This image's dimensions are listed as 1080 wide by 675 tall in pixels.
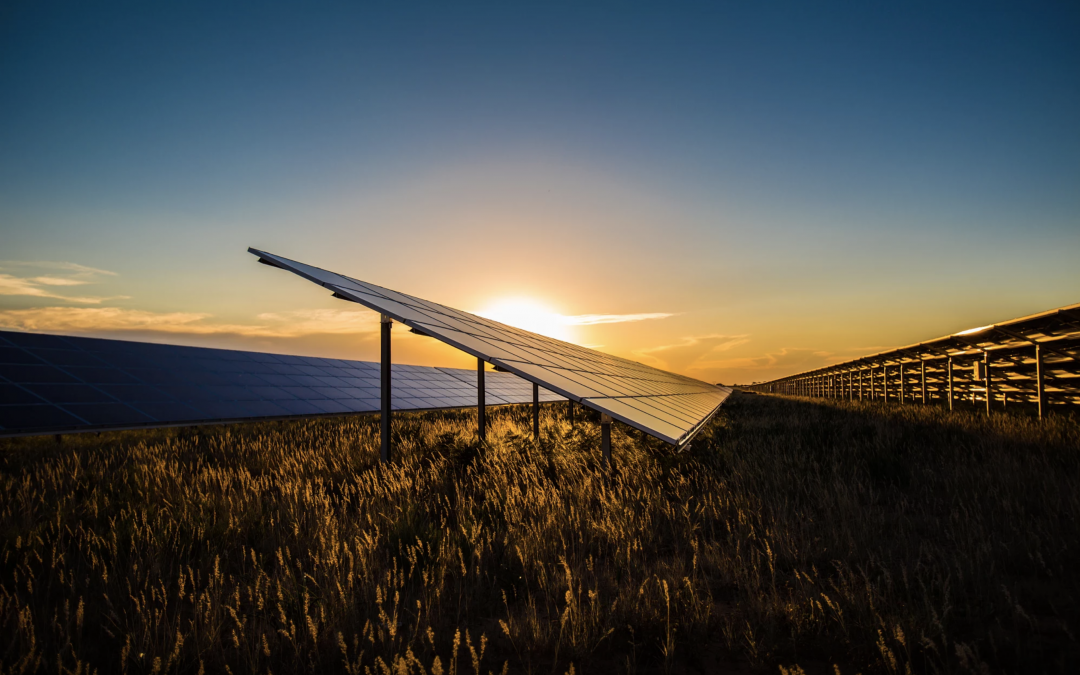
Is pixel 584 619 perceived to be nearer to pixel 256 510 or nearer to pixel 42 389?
pixel 256 510

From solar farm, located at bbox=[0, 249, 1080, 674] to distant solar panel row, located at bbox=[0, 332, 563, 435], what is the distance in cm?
28

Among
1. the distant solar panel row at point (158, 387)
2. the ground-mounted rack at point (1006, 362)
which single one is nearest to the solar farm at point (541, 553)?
the distant solar panel row at point (158, 387)

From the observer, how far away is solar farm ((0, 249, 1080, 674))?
3520mm

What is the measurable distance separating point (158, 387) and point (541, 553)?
1643 cm

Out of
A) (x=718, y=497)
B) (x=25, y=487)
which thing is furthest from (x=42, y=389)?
(x=718, y=497)

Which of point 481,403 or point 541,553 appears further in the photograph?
point 481,403

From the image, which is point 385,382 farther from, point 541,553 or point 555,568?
point 555,568

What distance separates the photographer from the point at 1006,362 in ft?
85.1

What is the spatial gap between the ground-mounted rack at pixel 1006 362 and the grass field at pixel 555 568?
10.2 meters

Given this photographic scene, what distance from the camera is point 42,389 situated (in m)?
13.1

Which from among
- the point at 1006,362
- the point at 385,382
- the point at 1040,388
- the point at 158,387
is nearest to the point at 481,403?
the point at 385,382

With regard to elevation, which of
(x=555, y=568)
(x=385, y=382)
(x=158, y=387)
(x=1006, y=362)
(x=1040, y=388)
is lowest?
(x=555, y=568)

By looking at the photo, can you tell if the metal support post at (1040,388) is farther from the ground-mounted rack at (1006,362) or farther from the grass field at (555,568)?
the grass field at (555,568)

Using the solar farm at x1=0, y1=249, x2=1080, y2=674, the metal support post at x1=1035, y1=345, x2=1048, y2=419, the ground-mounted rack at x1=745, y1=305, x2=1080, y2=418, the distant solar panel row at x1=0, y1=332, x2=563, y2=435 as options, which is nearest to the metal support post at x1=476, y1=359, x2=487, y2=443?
the solar farm at x1=0, y1=249, x2=1080, y2=674
